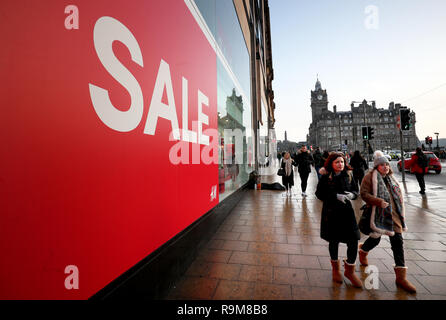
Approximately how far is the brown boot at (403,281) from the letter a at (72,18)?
13.0ft

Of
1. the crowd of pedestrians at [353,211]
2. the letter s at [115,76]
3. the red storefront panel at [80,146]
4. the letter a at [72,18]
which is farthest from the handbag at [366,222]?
the letter a at [72,18]

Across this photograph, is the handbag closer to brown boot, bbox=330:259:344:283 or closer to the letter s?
brown boot, bbox=330:259:344:283

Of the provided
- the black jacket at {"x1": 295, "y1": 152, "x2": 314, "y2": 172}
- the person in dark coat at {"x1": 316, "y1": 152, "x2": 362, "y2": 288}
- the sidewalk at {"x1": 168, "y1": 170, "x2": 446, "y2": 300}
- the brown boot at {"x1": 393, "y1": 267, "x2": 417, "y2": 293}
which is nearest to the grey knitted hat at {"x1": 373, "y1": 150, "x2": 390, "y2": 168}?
the person in dark coat at {"x1": 316, "y1": 152, "x2": 362, "y2": 288}

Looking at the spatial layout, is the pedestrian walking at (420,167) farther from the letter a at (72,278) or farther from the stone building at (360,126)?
→ the stone building at (360,126)

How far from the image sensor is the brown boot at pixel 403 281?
2.46m

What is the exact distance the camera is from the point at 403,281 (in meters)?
2.52

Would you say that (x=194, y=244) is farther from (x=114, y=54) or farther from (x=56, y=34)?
(x=56, y=34)

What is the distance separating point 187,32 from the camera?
3395 mm

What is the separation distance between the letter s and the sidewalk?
2.07m

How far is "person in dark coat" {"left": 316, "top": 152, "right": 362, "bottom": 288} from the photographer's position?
2658mm

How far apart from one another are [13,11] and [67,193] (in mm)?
1050

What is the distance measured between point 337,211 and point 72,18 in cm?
319

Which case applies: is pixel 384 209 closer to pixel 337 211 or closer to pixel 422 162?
pixel 337 211
